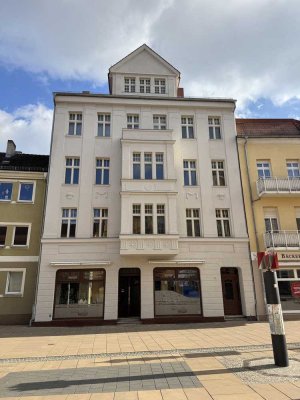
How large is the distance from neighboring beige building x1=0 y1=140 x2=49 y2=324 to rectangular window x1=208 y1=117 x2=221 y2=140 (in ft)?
39.3

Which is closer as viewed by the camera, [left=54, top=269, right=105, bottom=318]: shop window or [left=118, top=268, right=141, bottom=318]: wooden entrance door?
[left=54, top=269, right=105, bottom=318]: shop window

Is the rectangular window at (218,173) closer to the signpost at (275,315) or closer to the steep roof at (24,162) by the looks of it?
the signpost at (275,315)

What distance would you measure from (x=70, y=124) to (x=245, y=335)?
54.4ft

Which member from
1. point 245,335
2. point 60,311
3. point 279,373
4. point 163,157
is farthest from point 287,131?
point 60,311

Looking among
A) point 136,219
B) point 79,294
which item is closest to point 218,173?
point 136,219

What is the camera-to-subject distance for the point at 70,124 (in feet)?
64.4

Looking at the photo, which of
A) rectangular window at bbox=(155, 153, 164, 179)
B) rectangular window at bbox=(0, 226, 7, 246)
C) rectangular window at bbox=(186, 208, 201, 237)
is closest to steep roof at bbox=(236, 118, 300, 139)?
rectangular window at bbox=(155, 153, 164, 179)

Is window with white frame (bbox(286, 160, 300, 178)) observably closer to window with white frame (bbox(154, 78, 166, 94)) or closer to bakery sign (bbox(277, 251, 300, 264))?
bakery sign (bbox(277, 251, 300, 264))

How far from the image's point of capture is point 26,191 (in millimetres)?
18766

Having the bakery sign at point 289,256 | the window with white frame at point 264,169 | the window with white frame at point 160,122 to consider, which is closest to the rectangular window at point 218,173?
the window with white frame at point 264,169

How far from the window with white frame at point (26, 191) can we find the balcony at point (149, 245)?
7.19 m

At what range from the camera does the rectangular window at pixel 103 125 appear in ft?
64.3

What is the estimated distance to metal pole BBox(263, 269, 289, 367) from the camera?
691 centimetres

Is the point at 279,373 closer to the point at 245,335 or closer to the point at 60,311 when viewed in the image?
the point at 245,335
